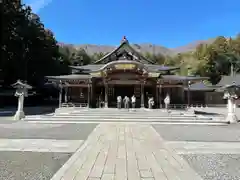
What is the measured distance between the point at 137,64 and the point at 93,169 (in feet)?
52.1

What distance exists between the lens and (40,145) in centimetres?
769

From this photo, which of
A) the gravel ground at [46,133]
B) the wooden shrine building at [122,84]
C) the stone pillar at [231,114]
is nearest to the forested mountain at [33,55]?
the wooden shrine building at [122,84]

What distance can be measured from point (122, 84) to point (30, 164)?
16.7 m

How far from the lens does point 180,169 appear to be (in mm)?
5137

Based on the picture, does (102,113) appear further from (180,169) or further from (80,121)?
(180,169)

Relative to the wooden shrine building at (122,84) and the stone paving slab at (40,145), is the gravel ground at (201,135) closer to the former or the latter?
the stone paving slab at (40,145)

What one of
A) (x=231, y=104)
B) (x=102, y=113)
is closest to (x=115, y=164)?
(x=102, y=113)

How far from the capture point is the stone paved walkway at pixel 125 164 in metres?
4.66

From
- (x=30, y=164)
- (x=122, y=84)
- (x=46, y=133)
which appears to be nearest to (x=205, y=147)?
(x=30, y=164)

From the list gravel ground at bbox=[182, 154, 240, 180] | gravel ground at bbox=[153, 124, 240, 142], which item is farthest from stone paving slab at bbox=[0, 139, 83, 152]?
gravel ground at bbox=[153, 124, 240, 142]

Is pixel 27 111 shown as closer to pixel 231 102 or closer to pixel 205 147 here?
pixel 231 102

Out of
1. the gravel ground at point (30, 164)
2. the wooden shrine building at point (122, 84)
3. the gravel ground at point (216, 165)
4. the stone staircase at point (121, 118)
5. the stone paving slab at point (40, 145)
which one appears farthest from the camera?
the wooden shrine building at point (122, 84)

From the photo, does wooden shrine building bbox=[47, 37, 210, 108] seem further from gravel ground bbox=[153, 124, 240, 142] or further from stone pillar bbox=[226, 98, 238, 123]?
gravel ground bbox=[153, 124, 240, 142]

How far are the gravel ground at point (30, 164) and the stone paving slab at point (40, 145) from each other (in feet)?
1.62
